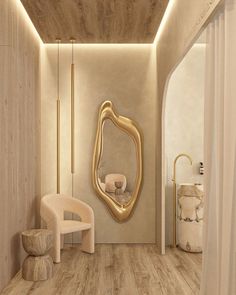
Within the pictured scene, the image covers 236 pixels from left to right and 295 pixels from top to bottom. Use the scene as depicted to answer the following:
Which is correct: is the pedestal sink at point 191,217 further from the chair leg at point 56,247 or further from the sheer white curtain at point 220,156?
the sheer white curtain at point 220,156

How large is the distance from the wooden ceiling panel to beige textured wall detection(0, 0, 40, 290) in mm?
226

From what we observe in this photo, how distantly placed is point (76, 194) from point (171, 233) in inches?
52.8

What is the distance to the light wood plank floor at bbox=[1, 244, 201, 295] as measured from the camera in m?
3.38

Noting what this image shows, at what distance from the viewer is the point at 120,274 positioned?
381 centimetres

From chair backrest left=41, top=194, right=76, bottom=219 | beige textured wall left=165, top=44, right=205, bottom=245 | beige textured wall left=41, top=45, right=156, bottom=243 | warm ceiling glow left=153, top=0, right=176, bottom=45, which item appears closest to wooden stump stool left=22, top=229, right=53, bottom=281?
chair backrest left=41, top=194, right=76, bottom=219

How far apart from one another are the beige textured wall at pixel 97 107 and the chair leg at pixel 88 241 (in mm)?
475

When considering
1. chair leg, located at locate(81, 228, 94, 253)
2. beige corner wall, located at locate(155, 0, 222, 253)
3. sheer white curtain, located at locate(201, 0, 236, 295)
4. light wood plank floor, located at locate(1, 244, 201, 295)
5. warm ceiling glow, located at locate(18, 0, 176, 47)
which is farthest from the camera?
chair leg, located at locate(81, 228, 94, 253)

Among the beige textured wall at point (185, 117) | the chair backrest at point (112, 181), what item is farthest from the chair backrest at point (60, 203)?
the beige textured wall at point (185, 117)

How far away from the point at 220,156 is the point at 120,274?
2053 millimetres

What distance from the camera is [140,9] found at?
4004 millimetres

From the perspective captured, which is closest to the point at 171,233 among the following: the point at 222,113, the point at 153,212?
the point at 153,212

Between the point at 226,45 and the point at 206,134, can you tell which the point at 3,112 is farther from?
the point at 226,45

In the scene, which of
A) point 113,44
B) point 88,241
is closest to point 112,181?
point 88,241

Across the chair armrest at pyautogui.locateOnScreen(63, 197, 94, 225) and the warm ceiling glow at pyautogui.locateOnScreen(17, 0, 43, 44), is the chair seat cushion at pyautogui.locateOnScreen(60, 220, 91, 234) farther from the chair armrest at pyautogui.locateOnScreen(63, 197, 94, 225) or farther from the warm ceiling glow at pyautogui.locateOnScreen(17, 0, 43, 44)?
the warm ceiling glow at pyautogui.locateOnScreen(17, 0, 43, 44)
